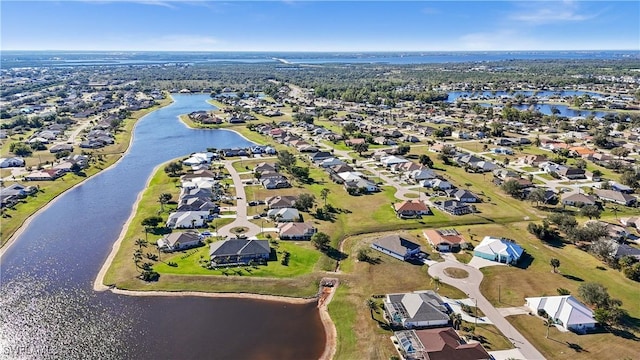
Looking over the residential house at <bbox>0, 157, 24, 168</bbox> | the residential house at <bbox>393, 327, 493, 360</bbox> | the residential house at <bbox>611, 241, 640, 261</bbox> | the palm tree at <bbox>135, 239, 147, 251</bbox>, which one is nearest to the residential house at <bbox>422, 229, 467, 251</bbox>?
the residential house at <bbox>611, 241, 640, 261</bbox>

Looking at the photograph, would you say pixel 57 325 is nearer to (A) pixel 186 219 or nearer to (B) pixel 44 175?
(A) pixel 186 219

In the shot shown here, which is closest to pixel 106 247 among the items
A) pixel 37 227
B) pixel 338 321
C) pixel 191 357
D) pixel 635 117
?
pixel 37 227

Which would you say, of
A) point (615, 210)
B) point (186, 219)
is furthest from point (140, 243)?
point (615, 210)

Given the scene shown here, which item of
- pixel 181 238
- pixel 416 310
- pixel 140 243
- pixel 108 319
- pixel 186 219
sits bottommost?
pixel 108 319

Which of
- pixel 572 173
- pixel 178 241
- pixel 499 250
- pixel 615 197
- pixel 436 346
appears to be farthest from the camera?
pixel 572 173

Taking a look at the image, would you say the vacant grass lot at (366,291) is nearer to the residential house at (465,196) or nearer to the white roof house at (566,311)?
the white roof house at (566,311)

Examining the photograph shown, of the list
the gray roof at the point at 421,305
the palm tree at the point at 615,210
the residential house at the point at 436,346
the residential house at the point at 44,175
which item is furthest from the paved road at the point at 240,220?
the palm tree at the point at 615,210

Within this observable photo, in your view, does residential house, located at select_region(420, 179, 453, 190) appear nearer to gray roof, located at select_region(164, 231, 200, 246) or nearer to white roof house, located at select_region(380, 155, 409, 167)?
white roof house, located at select_region(380, 155, 409, 167)

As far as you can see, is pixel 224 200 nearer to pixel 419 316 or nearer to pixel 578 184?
pixel 419 316
